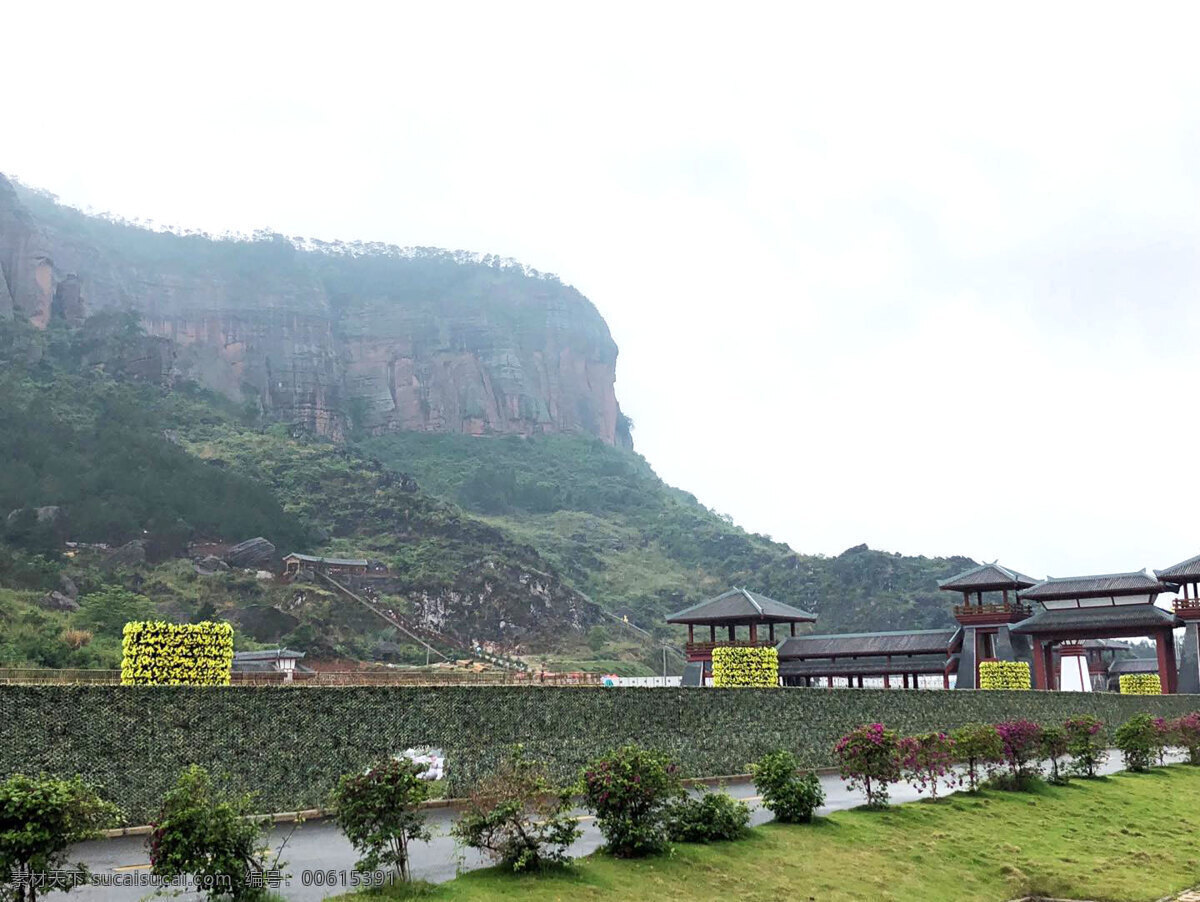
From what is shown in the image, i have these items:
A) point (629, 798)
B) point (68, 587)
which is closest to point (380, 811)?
point (629, 798)

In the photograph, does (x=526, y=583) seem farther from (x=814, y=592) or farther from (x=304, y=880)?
(x=304, y=880)

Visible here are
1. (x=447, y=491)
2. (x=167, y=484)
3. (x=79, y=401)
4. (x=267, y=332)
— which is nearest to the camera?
(x=167, y=484)

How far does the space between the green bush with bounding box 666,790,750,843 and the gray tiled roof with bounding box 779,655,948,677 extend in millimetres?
31592

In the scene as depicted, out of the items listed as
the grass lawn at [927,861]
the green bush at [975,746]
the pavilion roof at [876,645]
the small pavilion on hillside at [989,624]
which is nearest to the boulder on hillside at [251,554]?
the pavilion roof at [876,645]

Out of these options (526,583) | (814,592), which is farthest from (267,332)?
(814,592)

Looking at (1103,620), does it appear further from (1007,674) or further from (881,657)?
(881,657)

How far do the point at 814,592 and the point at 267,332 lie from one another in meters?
88.9

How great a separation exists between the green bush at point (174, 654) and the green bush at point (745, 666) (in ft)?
66.5

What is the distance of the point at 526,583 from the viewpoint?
298 ft

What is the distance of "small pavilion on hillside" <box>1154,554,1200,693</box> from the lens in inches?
1679

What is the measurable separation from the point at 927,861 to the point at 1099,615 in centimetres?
3200

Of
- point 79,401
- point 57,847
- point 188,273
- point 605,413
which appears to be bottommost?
point 57,847

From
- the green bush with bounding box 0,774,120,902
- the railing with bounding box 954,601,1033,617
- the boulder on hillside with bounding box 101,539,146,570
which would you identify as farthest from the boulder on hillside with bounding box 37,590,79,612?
the green bush with bounding box 0,774,120,902

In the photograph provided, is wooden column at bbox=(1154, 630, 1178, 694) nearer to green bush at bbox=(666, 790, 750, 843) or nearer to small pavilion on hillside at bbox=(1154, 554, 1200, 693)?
small pavilion on hillside at bbox=(1154, 554, 1200, 693)
